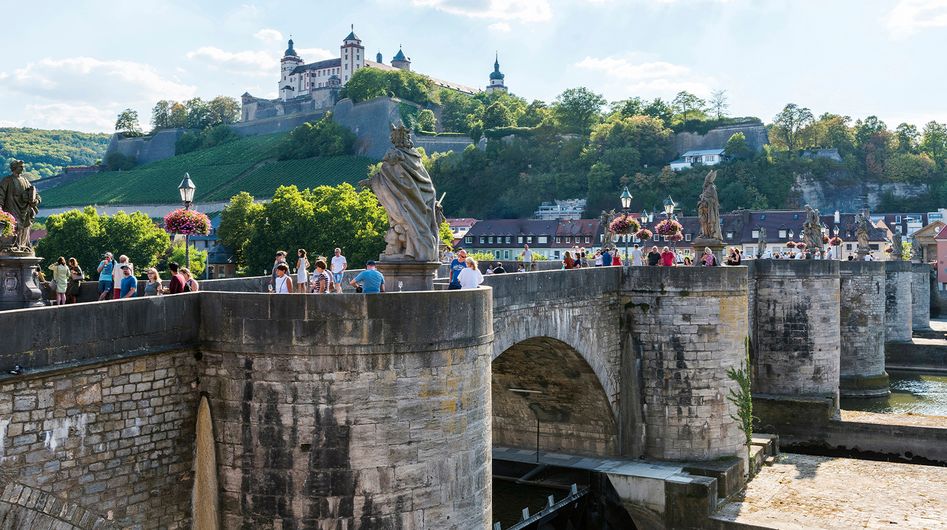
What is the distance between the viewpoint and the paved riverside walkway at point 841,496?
21.7 metres

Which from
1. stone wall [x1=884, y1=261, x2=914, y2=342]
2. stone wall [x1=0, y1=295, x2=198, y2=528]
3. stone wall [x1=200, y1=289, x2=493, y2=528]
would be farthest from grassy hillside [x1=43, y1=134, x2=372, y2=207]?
stone wall [x1=0, y1=295, x2=198, y2=528]

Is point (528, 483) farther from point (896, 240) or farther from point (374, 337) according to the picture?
point (896, 240)

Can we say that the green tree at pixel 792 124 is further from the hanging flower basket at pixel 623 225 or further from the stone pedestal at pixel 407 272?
the stone pedestal at pixel 407 272

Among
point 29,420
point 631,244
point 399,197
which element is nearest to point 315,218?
point 631,244

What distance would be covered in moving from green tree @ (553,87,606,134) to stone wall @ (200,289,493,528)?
120 meters

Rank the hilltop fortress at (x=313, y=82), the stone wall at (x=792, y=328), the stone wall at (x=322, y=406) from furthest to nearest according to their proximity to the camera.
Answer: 1. the hilltop fortress at (x=313, y=82)
2. the stone wall at (x=792, y=328)
3. the stone wall at (x=322, y=406)

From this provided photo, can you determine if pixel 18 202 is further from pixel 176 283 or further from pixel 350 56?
pixel 350 56

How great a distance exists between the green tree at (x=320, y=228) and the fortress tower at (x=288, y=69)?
13218 centimetres

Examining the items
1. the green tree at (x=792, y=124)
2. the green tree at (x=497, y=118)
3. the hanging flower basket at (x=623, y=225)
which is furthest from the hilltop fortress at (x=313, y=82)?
the hanging flower basket at (x=623, y=225)

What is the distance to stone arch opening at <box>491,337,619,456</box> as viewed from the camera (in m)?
21.9

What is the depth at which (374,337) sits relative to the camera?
1134cm

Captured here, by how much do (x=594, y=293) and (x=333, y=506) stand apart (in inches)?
457

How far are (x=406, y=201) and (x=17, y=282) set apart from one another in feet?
16.1

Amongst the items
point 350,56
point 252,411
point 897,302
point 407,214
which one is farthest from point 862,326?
point 350,56
